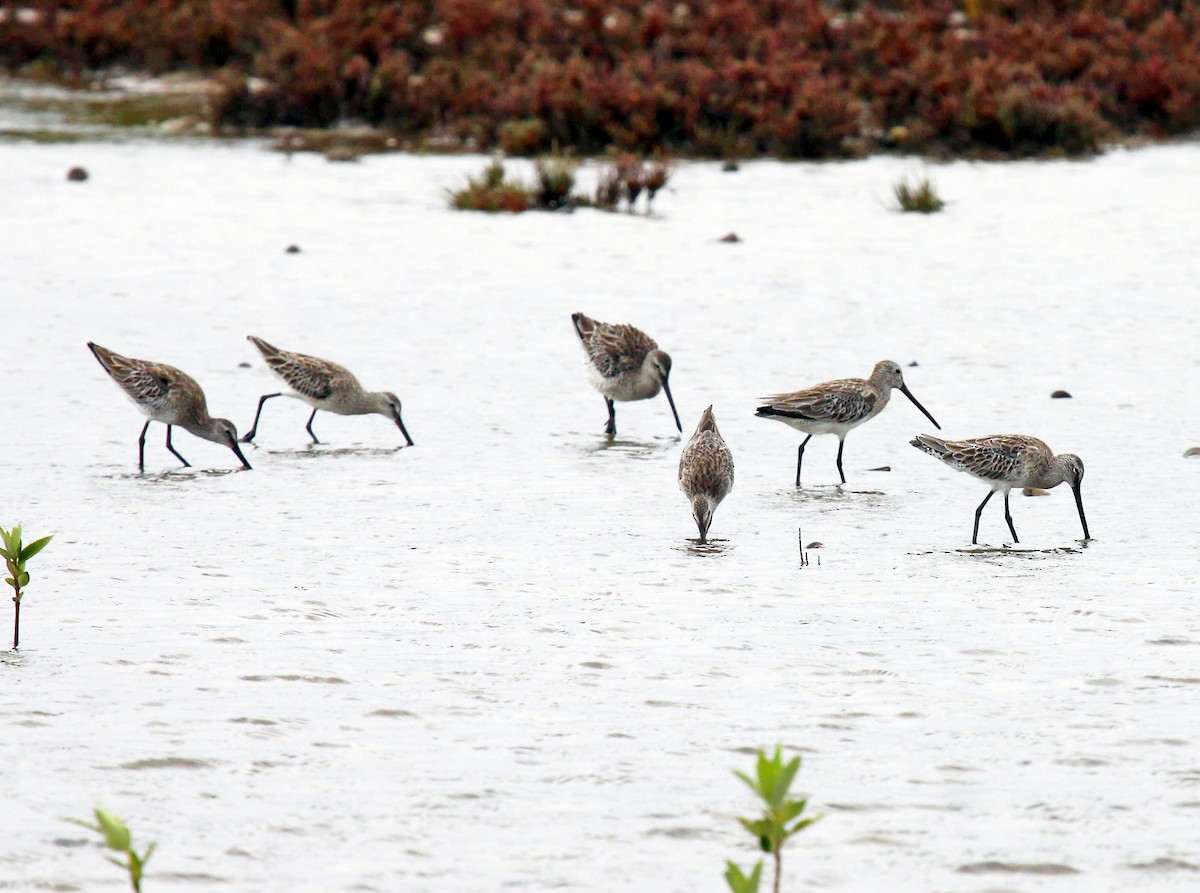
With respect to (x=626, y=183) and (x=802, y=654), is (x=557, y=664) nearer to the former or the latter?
(x=802, y=654)

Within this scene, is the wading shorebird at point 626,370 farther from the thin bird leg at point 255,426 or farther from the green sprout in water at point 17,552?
the green sprout in water at point 17,552

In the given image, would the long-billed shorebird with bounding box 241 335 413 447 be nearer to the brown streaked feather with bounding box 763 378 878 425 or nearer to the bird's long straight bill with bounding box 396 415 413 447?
the bird's long straight bill with bounding box 396 415 413 447

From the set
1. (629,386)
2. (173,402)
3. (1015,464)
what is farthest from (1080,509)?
(173,402)

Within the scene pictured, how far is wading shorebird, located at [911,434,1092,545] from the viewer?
8945 millimetres

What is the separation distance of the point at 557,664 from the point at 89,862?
2159 mm

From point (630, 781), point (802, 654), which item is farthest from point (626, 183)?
point (630, 781)

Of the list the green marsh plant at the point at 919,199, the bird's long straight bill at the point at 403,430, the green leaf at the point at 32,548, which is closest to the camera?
the green leaf at the point at 32,548

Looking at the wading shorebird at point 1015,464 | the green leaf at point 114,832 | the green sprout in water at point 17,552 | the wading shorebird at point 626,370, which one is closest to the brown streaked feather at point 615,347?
the wading shorebird at point 626,370

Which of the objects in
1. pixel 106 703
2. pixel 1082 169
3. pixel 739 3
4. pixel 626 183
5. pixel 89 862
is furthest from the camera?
pixel 739 3

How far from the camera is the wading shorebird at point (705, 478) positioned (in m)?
8.70

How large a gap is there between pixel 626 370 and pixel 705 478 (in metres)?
2.85

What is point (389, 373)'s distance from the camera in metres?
13.1

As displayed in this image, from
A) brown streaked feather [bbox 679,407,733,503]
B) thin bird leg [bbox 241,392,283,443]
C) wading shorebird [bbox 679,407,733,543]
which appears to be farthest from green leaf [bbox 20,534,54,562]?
thin bird leg [bbox 241,392,283,443]

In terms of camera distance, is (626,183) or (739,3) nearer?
(626,183)
